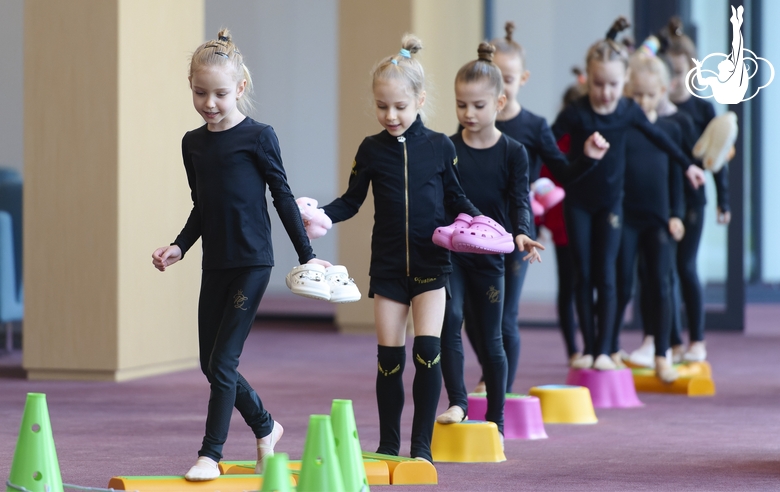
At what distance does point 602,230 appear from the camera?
551cm

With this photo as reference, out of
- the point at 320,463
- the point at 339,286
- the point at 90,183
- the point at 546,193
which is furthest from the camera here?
the point at 90,183

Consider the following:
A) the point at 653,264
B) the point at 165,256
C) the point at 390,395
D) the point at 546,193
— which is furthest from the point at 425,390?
the point at 653,264

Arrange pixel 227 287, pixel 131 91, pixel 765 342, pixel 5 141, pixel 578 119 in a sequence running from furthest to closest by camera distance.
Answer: pixel 765 342 → pixel 5 141 → pixel 131 91 → pixel 578 119 → pixel 227 287

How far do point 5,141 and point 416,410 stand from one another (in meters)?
4.77

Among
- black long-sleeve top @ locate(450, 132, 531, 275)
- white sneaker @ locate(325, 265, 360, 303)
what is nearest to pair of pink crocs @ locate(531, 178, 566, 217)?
black long-sleeve top @ locate(450, 132, 531, 275)

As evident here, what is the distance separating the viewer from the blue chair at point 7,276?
22.8ft

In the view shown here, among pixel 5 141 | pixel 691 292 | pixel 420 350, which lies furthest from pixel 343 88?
pixel 420 350

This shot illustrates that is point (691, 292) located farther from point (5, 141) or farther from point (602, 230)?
point (5, 141)

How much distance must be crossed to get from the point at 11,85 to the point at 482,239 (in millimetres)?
4767

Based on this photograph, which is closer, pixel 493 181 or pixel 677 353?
pixel 493 181

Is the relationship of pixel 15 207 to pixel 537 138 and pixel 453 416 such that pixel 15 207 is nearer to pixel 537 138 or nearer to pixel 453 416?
pixel 537 138

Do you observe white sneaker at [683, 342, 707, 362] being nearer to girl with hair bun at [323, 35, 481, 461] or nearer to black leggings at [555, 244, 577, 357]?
black leggings at [555, 244, 577, 357]

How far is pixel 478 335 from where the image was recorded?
4.13 m

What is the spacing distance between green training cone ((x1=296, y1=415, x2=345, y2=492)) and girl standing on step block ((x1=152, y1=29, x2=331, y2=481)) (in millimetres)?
566
